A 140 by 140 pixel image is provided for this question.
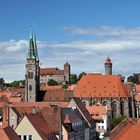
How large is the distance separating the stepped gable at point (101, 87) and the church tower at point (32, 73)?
14156 mm

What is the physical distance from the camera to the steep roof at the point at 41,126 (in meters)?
70.0

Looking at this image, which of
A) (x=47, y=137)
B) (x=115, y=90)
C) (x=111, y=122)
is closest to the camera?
(x=47, y=137)

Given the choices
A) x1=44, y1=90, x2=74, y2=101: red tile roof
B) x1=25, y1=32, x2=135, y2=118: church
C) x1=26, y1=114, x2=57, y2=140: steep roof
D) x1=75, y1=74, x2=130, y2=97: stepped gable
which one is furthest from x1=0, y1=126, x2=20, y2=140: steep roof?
x1=75, y1=74, x2=130, y2=97: stepped gable

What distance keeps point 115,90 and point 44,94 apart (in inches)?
925

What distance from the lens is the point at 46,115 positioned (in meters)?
76.5

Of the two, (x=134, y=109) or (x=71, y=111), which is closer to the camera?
(x=71, y=111)

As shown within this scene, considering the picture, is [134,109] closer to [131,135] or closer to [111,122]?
[111,122]

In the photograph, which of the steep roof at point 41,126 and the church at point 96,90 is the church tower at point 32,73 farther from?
the steep roof at point 41,126

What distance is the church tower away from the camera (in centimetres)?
15550

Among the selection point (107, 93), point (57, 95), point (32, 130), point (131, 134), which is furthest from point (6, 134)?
point (57, 95)

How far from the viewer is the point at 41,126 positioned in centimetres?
7281

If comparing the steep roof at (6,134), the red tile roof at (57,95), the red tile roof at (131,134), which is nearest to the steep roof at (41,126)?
the steep roof at (6,134)

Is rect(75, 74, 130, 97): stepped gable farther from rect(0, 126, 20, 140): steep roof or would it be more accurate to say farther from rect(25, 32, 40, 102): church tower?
rect(0, 126, 20, 140): steep roof

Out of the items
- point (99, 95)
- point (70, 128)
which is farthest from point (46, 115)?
point (99, 95)
